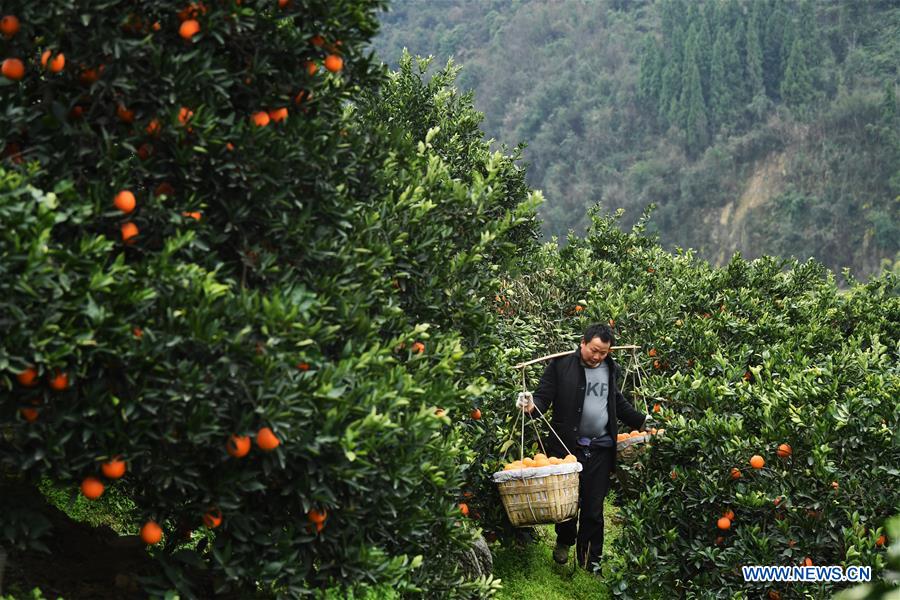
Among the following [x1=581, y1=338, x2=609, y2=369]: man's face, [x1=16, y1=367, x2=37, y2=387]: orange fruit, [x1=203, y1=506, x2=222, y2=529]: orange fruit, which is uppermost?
[x1=16, y1=367, x2=37, y2=387]: orange fruit

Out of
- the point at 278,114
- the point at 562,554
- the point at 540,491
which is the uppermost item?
the point at 278,114

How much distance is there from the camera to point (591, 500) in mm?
7461

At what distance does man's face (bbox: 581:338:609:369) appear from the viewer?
723 cm

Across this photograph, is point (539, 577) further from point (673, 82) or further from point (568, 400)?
point (673, 82)

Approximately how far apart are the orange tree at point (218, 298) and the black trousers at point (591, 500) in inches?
120

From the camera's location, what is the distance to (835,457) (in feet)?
20.7

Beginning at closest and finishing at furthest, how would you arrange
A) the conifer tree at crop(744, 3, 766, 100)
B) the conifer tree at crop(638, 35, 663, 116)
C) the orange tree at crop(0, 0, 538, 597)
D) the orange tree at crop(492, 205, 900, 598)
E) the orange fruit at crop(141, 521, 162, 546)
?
the orange tree at crop(0, 0, 538, 597) → the orange fruit at crop(141, 521, 162, 546) → the orange tree at crop(492, 205, 900, 598) → the conifer tree at crop(744, 3, 766, 100) → the conifer tree at crop(638, 35, 663, 116)

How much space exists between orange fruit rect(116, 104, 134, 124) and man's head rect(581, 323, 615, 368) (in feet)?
13.7

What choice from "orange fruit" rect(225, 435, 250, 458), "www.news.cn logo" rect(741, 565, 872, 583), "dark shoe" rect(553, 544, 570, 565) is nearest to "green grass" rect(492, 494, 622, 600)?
"dark shoe" rect(553, 544, 570, 565)

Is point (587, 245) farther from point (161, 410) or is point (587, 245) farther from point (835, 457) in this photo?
point (161, 410)

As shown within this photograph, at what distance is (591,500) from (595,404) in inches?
26.8

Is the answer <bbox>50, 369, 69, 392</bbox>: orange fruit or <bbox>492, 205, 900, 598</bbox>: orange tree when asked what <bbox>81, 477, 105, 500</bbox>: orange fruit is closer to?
<bbox>50, 369, 69, 392</bbox>: orange fruit

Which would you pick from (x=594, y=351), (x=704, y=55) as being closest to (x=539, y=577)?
(x=594, y=351)

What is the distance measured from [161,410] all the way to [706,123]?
63.0 m
